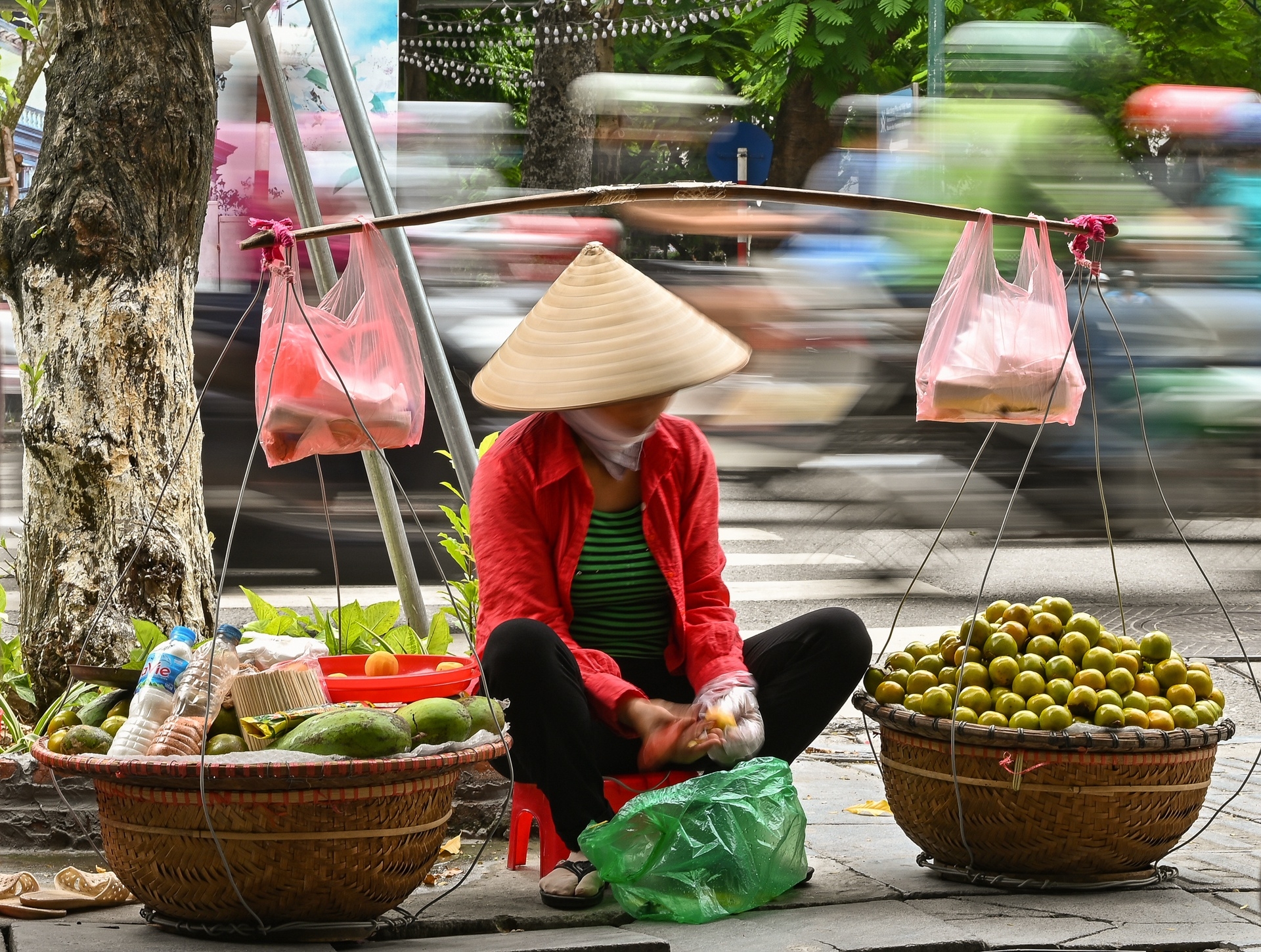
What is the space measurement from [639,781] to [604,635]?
297mm

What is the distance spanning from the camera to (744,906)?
7.89 ft

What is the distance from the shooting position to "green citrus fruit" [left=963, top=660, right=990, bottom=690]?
2590mm

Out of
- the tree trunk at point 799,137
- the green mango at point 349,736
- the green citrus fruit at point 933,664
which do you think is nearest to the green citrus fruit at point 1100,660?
the green citrus fruit at point 933,664

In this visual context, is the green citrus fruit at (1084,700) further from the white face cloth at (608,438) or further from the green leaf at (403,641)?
the green leaf at (403,641)

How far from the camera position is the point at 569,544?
2.57m

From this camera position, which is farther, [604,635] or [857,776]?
[857,776]

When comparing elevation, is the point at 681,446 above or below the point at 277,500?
above

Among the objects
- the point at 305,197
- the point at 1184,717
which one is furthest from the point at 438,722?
the point at 305,197

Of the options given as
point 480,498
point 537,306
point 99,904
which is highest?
point 537,306

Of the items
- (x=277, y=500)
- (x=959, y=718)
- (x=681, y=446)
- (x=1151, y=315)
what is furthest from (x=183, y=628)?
(x=1151, y=315)

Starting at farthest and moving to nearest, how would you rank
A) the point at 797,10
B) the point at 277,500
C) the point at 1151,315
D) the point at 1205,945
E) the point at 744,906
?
the point at 797,10 → the point at 1151,315 → the point at 277,500 → the point at 744,906 → the point at 1205,945

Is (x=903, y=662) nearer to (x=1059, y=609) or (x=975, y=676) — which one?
(x=975, y=676)

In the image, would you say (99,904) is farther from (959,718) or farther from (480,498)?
(959,718)

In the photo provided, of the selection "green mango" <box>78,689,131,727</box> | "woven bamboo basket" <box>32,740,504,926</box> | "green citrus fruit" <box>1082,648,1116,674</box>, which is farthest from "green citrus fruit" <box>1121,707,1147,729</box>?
"green mango" <box>78,689,131,727</box>
